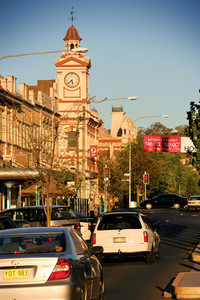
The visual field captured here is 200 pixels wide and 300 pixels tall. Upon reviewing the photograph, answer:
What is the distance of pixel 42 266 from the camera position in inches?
343

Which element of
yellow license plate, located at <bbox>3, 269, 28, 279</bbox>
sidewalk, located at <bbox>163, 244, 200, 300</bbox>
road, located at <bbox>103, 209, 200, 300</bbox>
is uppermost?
yellow license plate, located at <bbox>3, 269, 28, 279</bbox>

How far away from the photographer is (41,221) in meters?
25.2

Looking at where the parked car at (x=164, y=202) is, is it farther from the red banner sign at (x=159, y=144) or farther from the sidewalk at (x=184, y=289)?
the sidewalk at (x=184, y=289)

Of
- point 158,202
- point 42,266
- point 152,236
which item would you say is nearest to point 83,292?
point 42,266

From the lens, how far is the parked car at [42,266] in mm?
8578

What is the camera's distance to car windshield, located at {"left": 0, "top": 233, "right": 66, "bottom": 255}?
929cm

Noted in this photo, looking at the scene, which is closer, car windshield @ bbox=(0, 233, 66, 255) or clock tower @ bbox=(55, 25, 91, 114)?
car windshield @ bbox=(0, 233, 66, 255)

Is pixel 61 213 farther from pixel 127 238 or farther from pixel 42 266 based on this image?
pixel 42 266

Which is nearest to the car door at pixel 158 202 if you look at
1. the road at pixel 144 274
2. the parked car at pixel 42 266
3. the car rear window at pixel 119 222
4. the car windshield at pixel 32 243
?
the road at pixel 144 274

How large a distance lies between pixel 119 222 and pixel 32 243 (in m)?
11.2

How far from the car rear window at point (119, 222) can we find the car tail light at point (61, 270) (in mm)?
11326

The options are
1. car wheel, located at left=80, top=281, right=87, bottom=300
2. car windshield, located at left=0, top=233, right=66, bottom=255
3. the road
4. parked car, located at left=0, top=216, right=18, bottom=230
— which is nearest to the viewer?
car wheel, located at left=80, top=281, right=87, bottom=300

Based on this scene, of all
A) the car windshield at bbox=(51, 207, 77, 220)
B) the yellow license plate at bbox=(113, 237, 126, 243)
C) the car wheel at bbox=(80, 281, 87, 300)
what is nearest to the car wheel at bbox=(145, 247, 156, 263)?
the yellow license plate at bbox=(113, 237, 126, 243)

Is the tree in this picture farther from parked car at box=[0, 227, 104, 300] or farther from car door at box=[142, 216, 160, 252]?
parked car at box=[0, 227, 104, 300]
